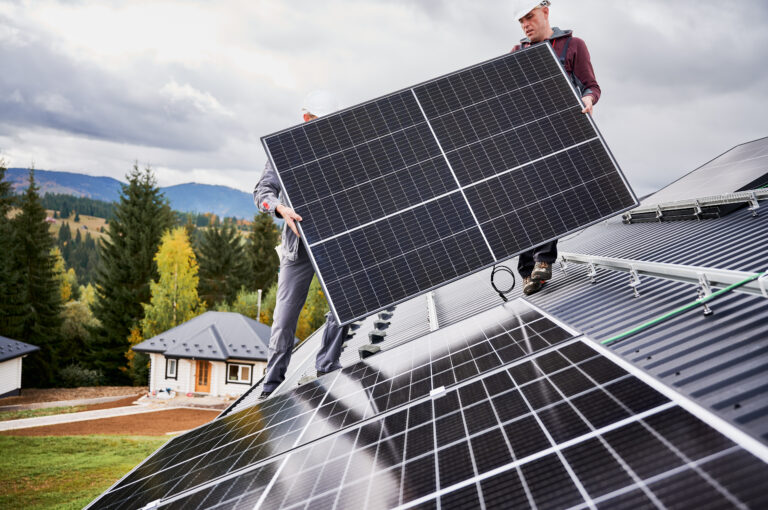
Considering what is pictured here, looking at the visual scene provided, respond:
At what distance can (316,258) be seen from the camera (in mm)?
6465

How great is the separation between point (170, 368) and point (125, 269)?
20.1 meters

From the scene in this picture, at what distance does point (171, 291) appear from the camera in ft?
192

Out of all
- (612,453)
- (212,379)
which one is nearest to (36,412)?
(212,379)

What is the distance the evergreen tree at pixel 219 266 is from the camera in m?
74.6

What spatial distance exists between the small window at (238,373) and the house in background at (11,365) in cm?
1816

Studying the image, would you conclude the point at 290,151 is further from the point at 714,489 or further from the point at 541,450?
the point at 714,489

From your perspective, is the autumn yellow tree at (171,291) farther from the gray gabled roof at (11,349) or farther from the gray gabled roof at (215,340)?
the gray gabled roof at (11,349)

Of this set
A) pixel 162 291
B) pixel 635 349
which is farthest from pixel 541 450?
pixel 162 291

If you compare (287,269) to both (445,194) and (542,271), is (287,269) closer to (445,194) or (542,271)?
(445,194)

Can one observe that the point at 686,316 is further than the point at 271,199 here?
No

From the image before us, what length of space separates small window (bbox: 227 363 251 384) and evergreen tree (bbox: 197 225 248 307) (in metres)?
27.5

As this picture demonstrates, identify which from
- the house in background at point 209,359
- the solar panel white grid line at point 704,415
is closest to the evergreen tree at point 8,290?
the house in background at point 209,359

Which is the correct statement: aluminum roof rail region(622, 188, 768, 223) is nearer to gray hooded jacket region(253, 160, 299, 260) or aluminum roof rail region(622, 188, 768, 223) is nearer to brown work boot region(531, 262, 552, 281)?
brown work boot region(531, 262, 552, 281)

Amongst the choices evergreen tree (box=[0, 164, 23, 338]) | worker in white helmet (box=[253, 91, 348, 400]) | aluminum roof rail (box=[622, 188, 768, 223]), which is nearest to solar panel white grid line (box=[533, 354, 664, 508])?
worker in white helmet (box=[253, 91, 348, 400])
